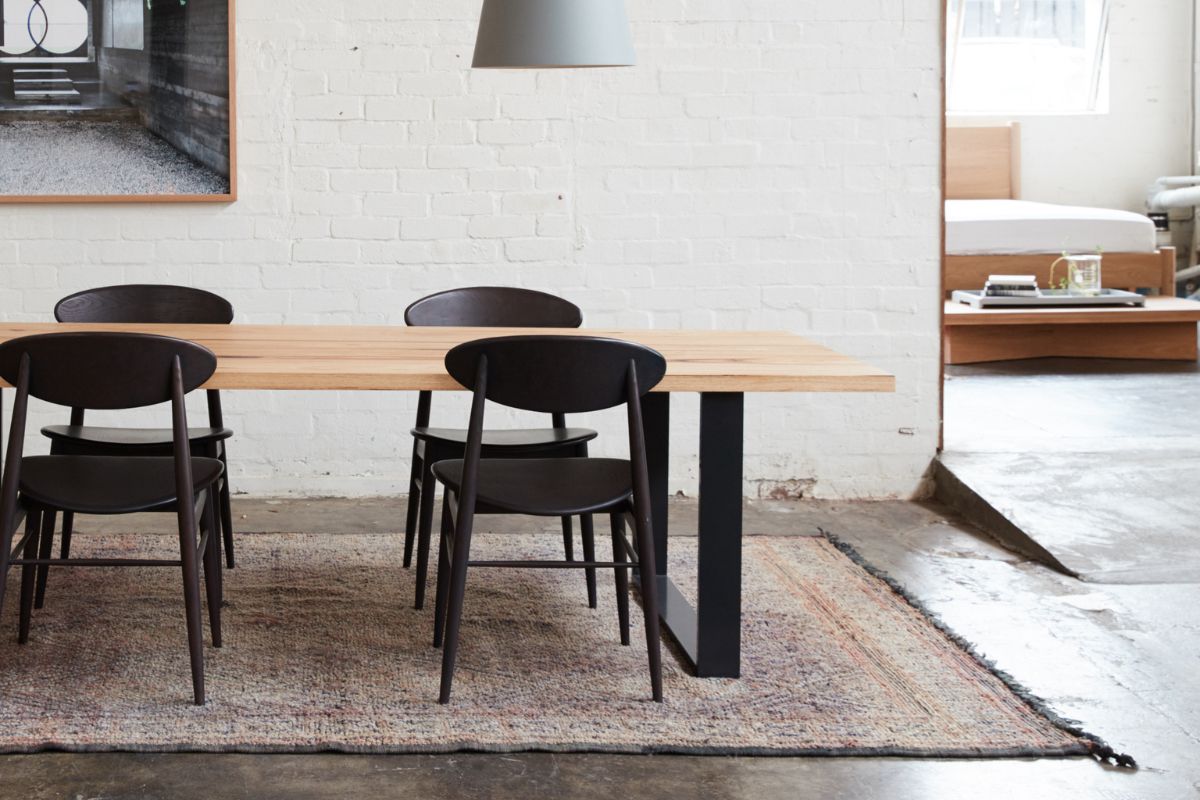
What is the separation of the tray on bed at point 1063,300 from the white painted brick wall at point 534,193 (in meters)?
2.63

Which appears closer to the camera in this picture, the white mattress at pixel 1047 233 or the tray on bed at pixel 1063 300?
the tray on bed at pixel 1063 300

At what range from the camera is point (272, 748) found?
2.45m

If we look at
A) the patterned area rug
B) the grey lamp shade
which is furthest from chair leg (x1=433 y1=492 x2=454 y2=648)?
the grey lamp shade

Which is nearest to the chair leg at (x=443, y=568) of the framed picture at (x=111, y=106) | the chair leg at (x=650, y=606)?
the chair leg at (x=650, y=606)

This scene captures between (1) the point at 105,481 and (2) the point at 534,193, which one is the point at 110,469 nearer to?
(1) the point at 105,481

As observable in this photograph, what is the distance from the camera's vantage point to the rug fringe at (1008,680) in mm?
2455

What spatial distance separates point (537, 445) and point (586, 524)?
234mm

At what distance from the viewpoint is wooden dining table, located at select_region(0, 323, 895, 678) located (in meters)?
2.67

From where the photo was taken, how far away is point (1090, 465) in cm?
454

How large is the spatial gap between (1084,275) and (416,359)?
207 inches

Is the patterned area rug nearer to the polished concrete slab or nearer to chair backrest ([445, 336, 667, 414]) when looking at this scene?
chair backrest ([445, 336, 667, 414])


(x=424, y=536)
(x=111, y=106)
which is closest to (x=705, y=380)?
(x=424, y=536)

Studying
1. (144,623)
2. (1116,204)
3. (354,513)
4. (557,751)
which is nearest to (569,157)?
(354,513)

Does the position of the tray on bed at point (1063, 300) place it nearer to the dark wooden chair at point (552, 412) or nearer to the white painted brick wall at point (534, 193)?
the white painted brick wall at point (534, 193)
